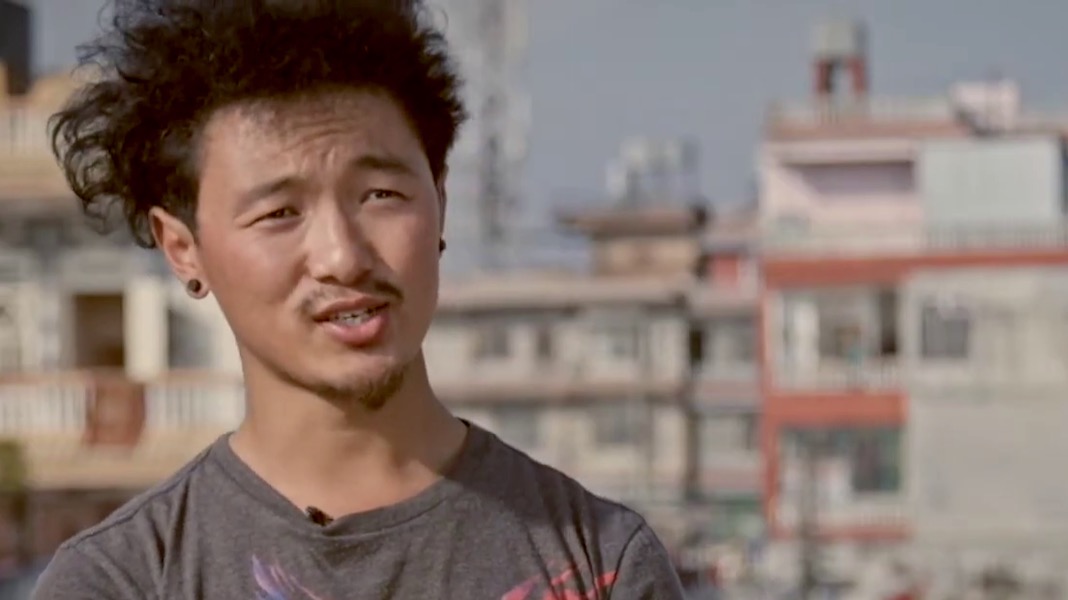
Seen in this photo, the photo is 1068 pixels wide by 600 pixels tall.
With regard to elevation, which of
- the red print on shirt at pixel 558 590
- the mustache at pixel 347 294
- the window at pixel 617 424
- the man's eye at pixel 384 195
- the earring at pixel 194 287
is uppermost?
the man's eye at pixel 384 195

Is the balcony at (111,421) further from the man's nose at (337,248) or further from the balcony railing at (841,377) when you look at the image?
the balcony railing at (841,377)

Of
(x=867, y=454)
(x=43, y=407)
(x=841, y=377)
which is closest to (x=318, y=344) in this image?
(x=43, y=407)

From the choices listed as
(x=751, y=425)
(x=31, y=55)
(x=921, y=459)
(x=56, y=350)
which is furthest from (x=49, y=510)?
(x=751, y=425)

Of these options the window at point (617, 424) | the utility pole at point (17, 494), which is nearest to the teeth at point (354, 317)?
the utility pole at point (17, 494)

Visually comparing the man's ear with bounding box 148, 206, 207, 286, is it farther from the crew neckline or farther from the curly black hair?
the crew neckline

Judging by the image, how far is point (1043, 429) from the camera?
3606 cm

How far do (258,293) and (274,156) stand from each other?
0.32ft

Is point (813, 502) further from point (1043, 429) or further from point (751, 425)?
point (751, 425)

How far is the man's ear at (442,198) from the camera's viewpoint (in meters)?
2.15

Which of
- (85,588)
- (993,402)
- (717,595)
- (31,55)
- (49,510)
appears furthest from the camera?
(717,595)

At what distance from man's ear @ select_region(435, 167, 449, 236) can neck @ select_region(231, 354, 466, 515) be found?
10 cm

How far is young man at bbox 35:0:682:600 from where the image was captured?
6.77 feet

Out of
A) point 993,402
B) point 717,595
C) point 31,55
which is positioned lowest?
point 717,595

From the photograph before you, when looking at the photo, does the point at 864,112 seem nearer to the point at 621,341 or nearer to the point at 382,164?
the point at 621,341
